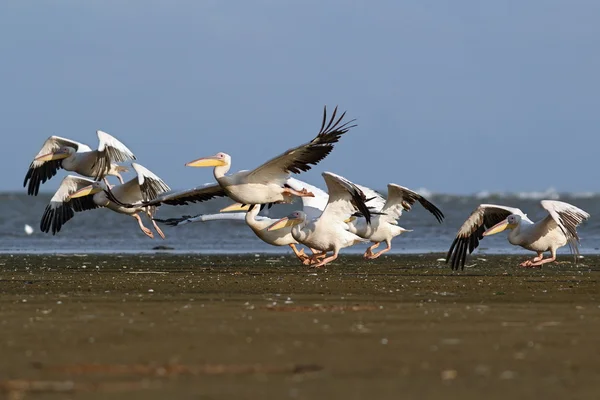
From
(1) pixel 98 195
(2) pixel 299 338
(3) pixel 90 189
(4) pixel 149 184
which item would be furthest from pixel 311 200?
(2) pixel 299 338

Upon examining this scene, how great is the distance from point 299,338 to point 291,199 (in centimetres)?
932

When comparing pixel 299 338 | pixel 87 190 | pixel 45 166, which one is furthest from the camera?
pixel 45 166

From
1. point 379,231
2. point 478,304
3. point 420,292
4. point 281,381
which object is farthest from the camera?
point 379,231

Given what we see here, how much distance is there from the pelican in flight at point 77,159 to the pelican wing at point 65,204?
0.78 feet

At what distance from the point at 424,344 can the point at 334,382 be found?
4.85ft

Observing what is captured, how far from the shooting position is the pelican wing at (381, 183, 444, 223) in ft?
58.8

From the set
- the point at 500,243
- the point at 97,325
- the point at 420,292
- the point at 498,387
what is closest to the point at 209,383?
the point at 498,387

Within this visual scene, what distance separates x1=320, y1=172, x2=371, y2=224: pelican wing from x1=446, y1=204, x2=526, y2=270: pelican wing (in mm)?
1297

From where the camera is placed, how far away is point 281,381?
5.50 m

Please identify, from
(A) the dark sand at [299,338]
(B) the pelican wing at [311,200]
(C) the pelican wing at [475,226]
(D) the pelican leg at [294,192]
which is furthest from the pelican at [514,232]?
(A) the dark sand at [299,338]

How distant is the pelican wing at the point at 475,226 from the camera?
1585 cm

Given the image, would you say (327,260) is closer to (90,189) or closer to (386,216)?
(386,216)

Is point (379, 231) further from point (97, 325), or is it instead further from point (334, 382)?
point (334, 382)

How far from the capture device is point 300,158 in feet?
49.2
